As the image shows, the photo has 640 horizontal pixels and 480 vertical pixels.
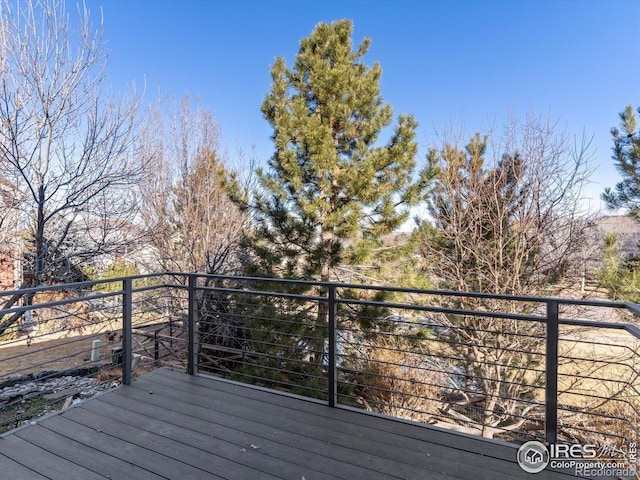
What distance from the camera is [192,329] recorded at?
3191 mm

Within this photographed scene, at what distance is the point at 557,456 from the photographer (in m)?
1.91

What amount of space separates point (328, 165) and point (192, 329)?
3.87m

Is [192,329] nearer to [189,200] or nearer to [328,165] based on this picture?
[328,165]

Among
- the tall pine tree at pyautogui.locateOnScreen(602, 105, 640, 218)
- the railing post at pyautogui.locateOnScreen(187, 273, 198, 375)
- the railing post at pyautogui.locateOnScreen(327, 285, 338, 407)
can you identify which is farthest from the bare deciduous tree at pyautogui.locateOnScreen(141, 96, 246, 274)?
the tall pine tree at pyautogui.locateOnScreen(602, 105, 640, 218)

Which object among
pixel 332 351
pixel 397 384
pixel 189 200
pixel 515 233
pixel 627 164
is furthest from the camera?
pixel 189 200

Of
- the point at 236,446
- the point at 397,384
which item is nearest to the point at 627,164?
the point at 397,384

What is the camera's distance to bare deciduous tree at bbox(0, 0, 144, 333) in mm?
4469

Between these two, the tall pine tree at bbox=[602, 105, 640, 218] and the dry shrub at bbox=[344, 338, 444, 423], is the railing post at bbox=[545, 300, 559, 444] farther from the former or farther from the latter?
the tall pine tree at bbox=[602, 105, 640, 218]

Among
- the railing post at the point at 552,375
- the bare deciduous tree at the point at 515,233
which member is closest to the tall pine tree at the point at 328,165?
the bare deciduous tree at the point at 515,233

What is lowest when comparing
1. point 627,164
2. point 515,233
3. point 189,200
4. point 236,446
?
point 236,446

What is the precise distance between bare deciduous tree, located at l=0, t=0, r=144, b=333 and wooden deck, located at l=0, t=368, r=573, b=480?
3055 mm

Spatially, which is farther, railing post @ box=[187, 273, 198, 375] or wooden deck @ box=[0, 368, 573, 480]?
railing post @ box=[187, 273, 198, 375]

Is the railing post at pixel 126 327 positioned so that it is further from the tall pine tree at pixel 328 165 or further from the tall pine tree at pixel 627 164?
the tall pine tree at pixel 627 164

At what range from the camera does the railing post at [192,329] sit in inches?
124
